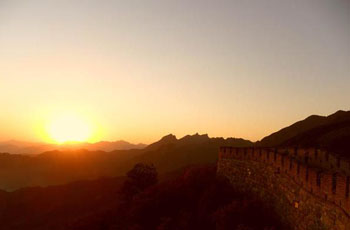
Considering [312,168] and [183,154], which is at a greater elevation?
[183,154]

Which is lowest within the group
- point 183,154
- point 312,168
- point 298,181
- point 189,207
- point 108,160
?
point 189,207

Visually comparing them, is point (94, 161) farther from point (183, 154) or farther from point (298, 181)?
point (298, 181)

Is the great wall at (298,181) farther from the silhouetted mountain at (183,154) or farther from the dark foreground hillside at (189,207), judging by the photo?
the silhouetted mountain at (183,154)

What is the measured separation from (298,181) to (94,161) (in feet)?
550

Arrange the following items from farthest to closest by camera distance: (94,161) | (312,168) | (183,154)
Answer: (94,161) < (183,154) < (312,168)

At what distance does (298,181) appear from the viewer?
16.0 meters

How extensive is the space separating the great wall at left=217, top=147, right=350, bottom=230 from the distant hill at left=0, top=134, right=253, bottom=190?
89653mm

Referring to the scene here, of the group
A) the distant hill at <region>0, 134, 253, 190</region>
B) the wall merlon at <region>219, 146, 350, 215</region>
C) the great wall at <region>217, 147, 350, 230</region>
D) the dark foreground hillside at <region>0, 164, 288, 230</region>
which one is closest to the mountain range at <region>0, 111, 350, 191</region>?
the distant hill at <region>0, 134, 253, 190</region>

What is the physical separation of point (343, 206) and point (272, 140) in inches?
2948

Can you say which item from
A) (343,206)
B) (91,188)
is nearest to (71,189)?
(91,188)

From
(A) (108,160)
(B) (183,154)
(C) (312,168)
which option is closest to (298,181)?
(C) (312,168)

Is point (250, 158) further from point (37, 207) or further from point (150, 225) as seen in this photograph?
point (37, 207)

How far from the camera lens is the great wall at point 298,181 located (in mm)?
12656

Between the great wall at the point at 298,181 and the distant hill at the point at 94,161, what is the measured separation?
8965 cm
